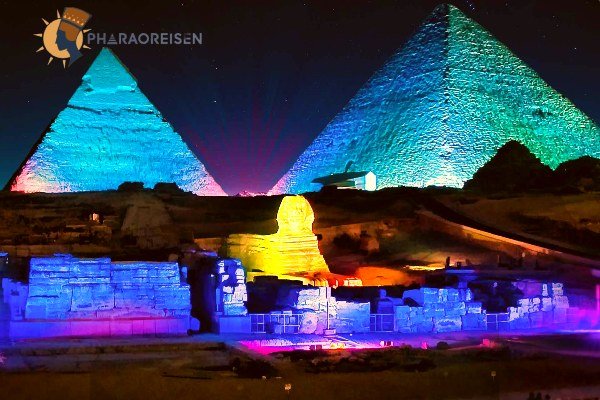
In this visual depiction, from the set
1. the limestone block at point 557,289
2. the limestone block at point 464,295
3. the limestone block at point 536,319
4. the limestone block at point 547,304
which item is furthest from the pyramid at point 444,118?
the limestone block at point 464,295

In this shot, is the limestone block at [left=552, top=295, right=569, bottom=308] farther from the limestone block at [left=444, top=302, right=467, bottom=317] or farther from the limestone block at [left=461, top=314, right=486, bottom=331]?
the limestone block at [left=444, top=302, right=467, bottom=317]

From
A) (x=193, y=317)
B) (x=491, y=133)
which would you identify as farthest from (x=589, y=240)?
(x=491, y=133)

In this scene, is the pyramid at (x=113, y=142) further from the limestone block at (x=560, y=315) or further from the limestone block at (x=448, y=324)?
the limestone block at (x=448, y=324)

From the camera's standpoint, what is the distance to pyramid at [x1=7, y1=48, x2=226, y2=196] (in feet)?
141

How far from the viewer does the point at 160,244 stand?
747 inches

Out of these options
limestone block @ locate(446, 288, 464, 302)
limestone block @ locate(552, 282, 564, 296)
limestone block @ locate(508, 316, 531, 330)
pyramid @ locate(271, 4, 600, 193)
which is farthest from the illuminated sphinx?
pyramid @ locate(271, 4, 600, 193)

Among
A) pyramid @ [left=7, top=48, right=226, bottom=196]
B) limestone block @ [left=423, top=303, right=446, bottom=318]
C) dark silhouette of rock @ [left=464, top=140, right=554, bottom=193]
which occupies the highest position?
pyramid @ [left=7, top=48, right=226, bottom=196]

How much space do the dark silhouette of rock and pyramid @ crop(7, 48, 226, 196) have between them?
11.6 m

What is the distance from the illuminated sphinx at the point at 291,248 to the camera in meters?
17.6

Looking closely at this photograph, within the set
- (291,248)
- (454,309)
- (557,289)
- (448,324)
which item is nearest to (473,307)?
(454,309)

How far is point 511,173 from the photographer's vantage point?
39.5m

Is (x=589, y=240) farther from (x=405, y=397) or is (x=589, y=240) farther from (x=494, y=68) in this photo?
(x=494, y=68)

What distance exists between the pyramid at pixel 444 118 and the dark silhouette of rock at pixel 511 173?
292 centimetres

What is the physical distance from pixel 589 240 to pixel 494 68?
25.7 meters
